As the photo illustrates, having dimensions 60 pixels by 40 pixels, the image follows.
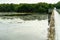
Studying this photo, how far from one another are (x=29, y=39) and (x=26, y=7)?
18905 mm

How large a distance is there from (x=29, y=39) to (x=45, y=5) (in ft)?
62.1

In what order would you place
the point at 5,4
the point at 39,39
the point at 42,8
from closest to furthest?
the point at 39,39
the point at 42,8
the point at 5,4

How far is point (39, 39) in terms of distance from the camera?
511 centimetres

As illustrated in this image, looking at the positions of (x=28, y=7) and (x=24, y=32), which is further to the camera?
(x=28, y=7)

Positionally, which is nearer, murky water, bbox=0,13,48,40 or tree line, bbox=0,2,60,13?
murky water, bbox=0,13,48,40

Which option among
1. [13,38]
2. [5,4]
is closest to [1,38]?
[13,38]

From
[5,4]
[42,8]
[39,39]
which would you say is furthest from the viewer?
[5,4]

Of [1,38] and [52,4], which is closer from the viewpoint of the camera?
[1,38]

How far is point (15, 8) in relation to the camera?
81.3 ft

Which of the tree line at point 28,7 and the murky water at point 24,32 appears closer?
the murky water at point 24,32

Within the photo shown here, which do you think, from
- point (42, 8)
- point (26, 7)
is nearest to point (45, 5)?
point (42, 8)

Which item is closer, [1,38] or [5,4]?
[1,38]

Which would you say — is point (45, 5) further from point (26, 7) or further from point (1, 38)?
point (1, 38)

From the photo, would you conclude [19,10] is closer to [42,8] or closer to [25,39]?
[42,8]
